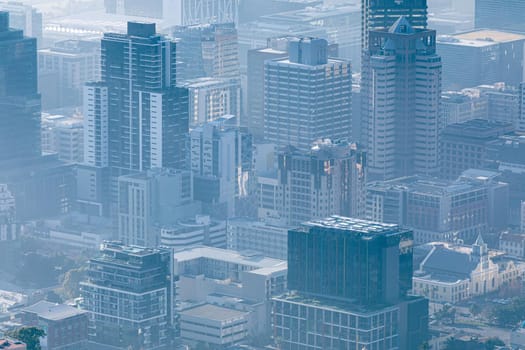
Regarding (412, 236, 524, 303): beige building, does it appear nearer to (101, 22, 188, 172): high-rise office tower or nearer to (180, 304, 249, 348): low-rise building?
(180, 304, 249, 348): low-rise building

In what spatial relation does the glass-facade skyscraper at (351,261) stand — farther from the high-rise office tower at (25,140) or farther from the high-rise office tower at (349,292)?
the high-rise office tower at (25,140)

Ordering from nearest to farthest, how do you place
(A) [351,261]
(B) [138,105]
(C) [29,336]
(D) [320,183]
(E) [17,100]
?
(C) [29,336] < (A) [351,261] < (D) [320,183] < (B) [138,105] < (E) [17,100]

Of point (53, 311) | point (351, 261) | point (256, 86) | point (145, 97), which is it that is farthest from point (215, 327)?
point (256, 86)

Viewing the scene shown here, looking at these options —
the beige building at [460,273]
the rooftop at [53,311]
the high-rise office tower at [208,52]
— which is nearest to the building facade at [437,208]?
the beige building at [460,273]

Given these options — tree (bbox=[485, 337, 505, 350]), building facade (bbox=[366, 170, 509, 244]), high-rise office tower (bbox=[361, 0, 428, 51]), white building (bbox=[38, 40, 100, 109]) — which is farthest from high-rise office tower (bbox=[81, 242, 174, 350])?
white building (bbox=[38, 40, 100, 109])

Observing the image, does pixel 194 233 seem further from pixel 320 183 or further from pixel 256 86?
pixel 256 86

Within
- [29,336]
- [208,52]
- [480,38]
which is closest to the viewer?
[29,336]
